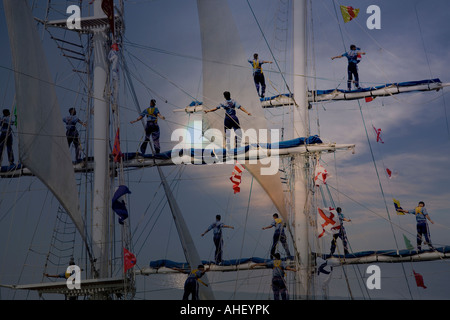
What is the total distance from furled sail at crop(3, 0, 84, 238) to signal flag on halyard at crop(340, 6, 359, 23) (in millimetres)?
11550

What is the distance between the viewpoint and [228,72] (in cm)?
1725

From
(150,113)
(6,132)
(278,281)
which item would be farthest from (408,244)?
(6,132)

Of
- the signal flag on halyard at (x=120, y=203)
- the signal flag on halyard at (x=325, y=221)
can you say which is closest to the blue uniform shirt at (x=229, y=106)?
the signal flag on halyard at (x=325, y=221)

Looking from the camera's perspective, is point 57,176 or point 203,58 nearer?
point 57,176

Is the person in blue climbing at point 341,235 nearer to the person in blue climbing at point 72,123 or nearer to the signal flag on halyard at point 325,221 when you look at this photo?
the signal flag on halyard at point 325,221

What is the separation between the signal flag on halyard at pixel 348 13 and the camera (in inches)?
778

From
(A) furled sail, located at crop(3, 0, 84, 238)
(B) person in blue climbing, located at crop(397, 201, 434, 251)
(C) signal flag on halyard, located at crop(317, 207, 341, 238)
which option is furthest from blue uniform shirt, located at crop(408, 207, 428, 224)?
(A) furled sail, located at crop(3, 0, 84, 238)

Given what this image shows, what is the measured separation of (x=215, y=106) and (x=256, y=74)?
4.23 metres

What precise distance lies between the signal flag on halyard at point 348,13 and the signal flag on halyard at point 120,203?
37.4ft

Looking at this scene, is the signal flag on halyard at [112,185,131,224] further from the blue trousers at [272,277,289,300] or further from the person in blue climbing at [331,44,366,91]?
the person in blue climbing at [331,44,366,91]

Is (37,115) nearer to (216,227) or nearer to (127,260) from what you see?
(127,260)
